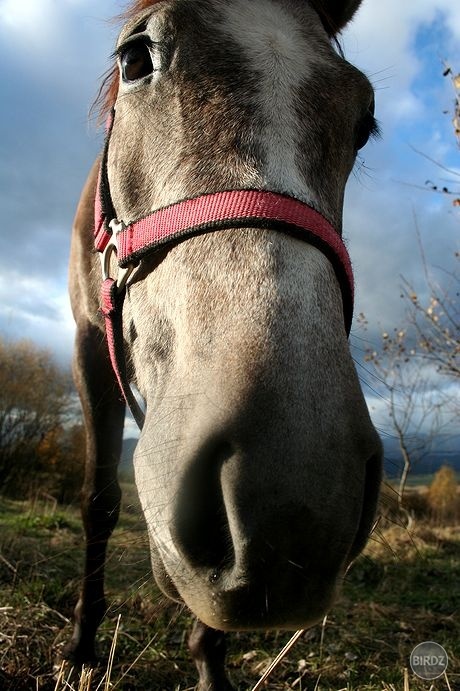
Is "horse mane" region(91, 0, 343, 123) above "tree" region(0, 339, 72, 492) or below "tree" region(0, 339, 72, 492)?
above

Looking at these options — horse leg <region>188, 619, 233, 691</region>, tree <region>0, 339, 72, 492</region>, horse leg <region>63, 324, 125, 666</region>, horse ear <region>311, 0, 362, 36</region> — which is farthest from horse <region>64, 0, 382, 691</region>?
tree <region>0, 339, 72, 492</region>

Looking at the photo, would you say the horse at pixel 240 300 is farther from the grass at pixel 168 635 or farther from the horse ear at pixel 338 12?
the grass at pixel 168 635

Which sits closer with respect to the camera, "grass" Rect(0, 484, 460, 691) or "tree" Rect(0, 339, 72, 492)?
"grass" Rect(0, 484, 460, 691)

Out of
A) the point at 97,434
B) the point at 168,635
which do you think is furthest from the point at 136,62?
the point at 168,635

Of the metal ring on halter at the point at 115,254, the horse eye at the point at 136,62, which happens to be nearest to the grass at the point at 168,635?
the metal ring on halter at the point at 115,254

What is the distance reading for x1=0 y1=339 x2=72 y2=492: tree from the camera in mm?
23109

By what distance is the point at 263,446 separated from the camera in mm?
1178

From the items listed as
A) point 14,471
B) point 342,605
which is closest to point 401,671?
point 342,605

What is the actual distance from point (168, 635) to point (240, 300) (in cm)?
302

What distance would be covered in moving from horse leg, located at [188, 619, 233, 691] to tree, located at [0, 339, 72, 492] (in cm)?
2152

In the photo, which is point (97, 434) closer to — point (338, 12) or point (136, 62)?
point (136, 62)

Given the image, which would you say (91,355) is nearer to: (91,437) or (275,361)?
(91,437)

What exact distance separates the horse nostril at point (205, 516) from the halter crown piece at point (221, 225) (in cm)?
70

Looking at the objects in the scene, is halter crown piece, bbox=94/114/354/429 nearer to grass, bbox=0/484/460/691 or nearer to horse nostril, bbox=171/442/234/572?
horse nostril, bbox=171/442/234/572
